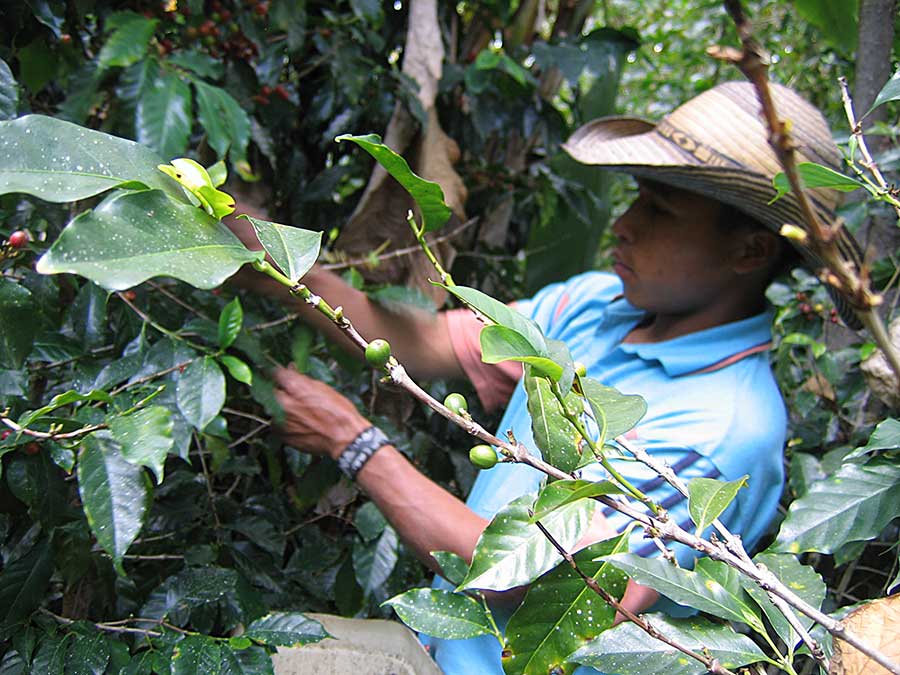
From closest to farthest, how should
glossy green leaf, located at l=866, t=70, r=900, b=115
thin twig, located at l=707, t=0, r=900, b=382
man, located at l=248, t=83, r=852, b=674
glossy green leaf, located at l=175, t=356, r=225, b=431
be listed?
thin twig, located at l=707, t=0, r=900, b=382, glossy green leaf, located at l=866, t=70, r=900, b=115, glossy green leaf, located at l=175, t=356, r=225, b=431, man, located at l=248, t=83, r=852, b=674

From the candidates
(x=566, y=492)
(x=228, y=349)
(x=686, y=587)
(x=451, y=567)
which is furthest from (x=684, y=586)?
(x=228, y=349)

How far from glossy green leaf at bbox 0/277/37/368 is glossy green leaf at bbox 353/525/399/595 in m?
0.78

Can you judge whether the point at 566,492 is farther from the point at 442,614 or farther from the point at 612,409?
the point at 442,614

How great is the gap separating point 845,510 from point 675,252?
66cm

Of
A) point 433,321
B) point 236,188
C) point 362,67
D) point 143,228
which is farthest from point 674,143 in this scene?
point 143,228

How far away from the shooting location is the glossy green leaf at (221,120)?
1226 millimetres

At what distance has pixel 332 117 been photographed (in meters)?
1.84

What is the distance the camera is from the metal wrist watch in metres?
1.26

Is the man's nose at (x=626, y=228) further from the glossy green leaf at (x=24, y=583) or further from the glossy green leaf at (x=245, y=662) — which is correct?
the glossy green leaf at (x=24, y=583)

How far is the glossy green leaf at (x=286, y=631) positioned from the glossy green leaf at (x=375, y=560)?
0.46 metres

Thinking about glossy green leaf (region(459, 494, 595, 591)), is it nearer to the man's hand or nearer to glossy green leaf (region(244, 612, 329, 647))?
glossy green leaf (region(244, 612, 329, 647))

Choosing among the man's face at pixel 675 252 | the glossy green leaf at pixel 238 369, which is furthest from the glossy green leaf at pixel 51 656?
the man's face at pixel 675 252

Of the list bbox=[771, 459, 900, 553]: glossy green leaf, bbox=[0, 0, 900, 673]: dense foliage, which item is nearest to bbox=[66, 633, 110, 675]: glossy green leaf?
bbox=[0, 0, 900, 673]: dense foliage

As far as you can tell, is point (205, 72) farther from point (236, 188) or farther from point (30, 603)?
point (30, 603)
